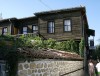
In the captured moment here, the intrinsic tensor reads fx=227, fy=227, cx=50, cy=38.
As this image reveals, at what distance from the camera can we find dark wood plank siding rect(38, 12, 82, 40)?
27.0m

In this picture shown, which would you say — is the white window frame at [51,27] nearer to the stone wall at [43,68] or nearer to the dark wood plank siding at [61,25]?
the dark wood plank siding at [61,25]

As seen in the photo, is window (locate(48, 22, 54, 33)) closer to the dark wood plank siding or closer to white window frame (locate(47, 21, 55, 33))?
white window frame (locate(47, 21, 55, 33))

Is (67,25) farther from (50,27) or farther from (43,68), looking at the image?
(43,68)

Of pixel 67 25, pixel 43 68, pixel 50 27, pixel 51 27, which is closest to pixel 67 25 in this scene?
pixel 67 25

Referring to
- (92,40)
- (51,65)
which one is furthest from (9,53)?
(92,40)

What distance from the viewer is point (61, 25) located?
2805 cm

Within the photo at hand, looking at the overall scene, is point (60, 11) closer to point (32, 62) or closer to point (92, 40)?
point (92, 40)

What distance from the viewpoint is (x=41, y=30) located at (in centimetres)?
2936

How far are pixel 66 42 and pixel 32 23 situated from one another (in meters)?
7.52

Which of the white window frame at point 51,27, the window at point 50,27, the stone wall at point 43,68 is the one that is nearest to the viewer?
the stone wall at point 43,68

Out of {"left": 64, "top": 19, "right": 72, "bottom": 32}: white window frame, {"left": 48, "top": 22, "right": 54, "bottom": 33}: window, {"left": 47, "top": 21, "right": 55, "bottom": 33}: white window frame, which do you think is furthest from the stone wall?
{"left": 48, "top": 22, "right": 54, "bottom": 33}: window

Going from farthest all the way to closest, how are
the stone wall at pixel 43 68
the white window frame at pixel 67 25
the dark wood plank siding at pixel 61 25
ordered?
the white window frame at pixel 67 25, the dark wood plank siding at pixel 61 25, the stone wall at pixel 43 68

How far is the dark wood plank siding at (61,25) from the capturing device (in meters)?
27.0

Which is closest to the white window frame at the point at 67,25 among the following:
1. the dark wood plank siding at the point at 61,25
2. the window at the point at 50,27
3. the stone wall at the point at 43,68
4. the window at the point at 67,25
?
the window at the point at 67,25
